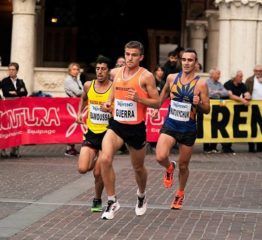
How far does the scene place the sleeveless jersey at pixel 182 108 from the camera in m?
11.9

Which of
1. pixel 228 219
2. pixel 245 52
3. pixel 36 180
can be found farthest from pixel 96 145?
pixel 245 52

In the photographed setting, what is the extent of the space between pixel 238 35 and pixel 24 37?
221 inches

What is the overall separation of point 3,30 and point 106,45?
4.31 m

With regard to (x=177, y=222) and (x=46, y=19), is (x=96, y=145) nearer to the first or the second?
(x=177, y=222)

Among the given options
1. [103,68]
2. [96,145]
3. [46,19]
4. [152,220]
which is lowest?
[152,220]

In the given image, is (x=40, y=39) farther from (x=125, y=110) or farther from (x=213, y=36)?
(x=125, y=110)

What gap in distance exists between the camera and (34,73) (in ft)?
84.9

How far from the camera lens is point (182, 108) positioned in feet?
39.0

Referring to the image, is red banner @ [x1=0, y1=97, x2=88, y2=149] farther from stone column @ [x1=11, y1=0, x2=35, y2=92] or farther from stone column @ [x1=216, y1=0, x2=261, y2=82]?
stone column @ [x1=216, y1=0, x2=261, y2=82]

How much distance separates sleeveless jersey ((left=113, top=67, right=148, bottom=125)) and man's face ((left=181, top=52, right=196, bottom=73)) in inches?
36.6

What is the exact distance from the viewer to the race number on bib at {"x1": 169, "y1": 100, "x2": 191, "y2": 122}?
11.9 meters

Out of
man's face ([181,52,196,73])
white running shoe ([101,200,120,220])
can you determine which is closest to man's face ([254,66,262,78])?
man's face ([181,52,196,73])

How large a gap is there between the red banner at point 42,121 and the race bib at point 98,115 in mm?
7181

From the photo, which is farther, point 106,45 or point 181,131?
point 106,45
